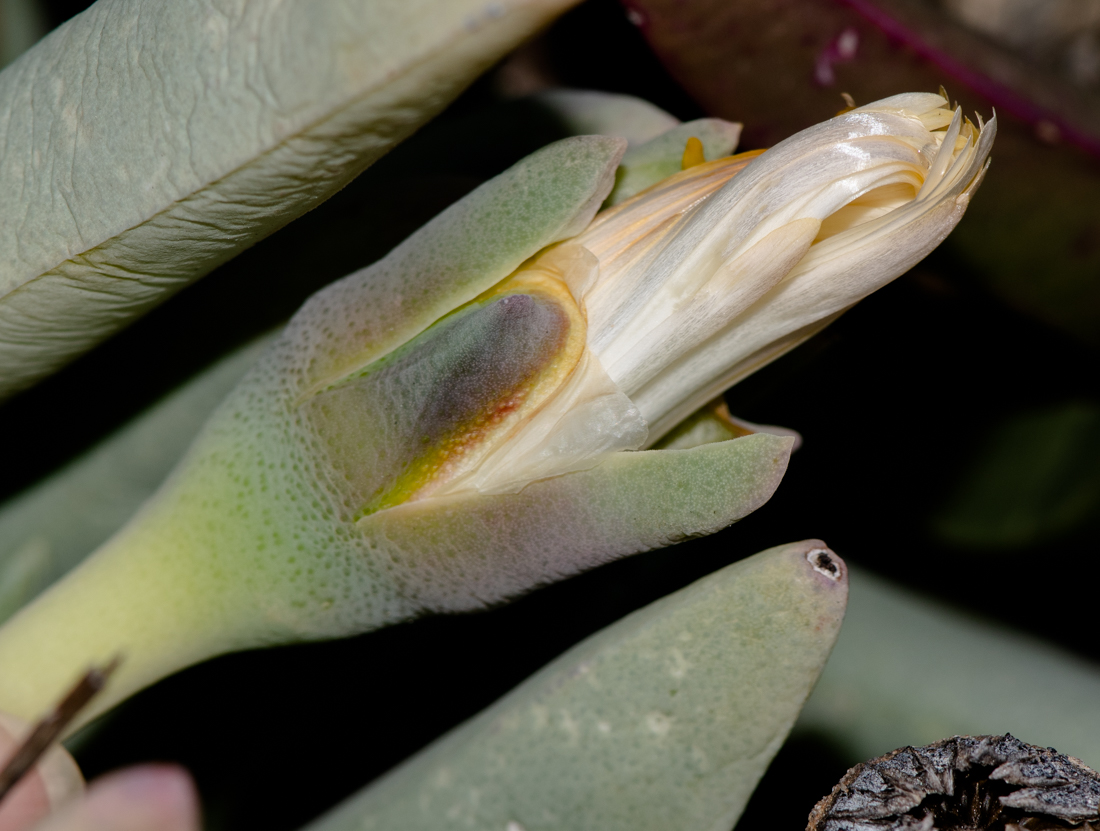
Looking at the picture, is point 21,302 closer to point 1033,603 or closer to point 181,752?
point 181,752

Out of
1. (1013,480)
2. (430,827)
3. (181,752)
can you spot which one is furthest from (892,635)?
(181,752)

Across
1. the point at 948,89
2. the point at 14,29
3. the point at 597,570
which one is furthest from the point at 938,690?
the point at 14,29

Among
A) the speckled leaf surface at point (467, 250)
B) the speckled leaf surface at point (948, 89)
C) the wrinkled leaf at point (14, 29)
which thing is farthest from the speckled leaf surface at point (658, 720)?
the wrinkled leaf at point (14, 29)

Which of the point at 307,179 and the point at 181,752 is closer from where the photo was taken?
the point at 307,179

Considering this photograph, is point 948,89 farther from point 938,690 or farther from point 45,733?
point 45,733

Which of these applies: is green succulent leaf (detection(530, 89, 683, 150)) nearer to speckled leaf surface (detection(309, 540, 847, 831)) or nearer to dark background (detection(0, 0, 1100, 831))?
dark background (detection(0, 0, 1100, 831))

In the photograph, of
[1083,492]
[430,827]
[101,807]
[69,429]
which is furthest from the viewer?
[1083,492]
